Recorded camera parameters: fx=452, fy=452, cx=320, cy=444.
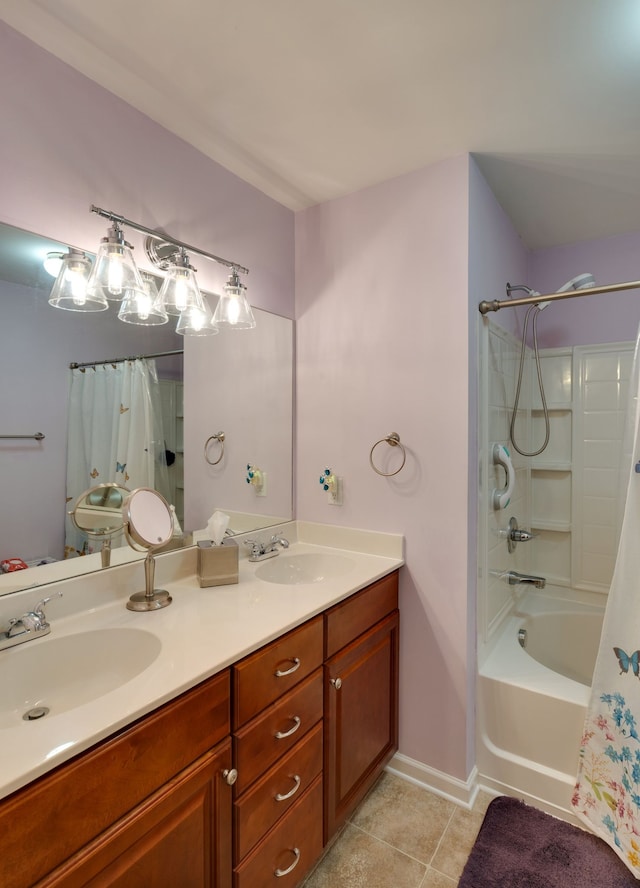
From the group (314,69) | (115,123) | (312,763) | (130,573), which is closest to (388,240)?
(314,69)

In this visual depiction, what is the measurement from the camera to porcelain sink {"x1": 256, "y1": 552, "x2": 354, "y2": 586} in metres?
1.88

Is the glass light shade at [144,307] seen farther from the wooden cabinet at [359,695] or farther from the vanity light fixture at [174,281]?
the wooden cabinet at [359,695]

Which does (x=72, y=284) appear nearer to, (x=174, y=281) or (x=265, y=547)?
(x=174, y=281)

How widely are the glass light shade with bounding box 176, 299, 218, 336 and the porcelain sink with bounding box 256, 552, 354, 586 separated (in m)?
0.97

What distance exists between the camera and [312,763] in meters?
1.37

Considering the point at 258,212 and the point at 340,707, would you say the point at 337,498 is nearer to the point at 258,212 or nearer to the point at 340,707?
the point at 340,707

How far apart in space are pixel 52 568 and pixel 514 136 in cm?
213

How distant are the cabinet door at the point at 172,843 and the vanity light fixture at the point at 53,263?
4.38 feet

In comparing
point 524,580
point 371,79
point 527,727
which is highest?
point 371,79

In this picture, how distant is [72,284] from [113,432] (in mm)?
462

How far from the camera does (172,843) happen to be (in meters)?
0.94

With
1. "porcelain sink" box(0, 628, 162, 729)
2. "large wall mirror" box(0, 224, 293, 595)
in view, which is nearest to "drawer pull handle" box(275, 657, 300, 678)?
"porcelain sink" box(0, 628, 162, 729)

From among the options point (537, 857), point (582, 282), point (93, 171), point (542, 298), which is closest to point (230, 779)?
point (537, 857)

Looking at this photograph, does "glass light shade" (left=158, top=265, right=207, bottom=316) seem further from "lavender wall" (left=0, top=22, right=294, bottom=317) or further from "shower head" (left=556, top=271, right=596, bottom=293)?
"shower head" (left=556, top=271, right=596, bottom=293)
